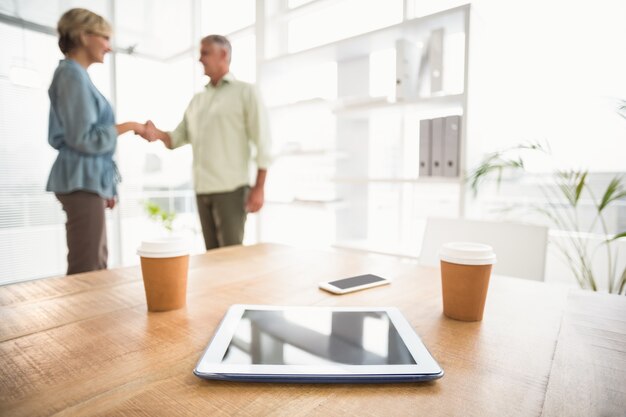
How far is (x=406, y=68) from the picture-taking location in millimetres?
2242

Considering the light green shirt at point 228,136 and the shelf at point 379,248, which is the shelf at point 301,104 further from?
the shelf at point 379,248

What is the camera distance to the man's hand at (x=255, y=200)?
2.00 meters

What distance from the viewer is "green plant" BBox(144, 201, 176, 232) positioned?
3.88 meters

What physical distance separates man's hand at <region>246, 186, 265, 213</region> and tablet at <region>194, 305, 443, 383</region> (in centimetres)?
133

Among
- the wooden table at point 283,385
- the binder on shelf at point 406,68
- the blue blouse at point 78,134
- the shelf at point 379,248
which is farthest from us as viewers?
the shelf at point 379,248

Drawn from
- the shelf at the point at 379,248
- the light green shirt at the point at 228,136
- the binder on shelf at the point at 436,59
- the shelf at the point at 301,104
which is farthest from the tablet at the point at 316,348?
the shelf at the point at 301,104

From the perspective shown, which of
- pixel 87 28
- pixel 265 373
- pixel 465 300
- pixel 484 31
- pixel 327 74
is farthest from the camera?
pixel 327 74

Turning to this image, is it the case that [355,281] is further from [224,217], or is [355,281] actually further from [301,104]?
[301,104]

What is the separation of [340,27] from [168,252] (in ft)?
10.0

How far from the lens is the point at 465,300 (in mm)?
666

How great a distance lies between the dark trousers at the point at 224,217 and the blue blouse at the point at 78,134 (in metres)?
0.55

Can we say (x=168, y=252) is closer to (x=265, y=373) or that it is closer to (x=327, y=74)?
(x=265, y=373)

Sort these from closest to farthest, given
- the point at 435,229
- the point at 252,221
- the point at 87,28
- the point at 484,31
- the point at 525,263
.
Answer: the point at 525,263, the point at 435,229, the point at 87,28, the point at 484,31, the point at 252,221

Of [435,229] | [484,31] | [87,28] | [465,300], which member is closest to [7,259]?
[87,28]
